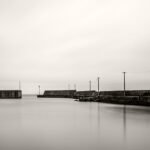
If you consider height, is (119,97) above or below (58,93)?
above

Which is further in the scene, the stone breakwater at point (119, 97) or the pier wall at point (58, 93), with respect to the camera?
the pier wall at point (58, 93)

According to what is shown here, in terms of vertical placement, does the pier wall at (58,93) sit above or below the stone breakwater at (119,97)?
below

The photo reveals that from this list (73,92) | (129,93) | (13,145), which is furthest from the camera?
(73,92)

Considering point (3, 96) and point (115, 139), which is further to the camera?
point (3, 96)

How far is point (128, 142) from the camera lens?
9.81 meters

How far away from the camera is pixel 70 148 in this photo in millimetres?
8766

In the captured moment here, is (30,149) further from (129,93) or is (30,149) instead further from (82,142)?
(129,93)

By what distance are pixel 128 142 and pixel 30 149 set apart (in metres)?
4.30

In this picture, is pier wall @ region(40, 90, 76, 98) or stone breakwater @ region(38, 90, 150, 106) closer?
stone breakwater @ region(38, 90, 150, 106)

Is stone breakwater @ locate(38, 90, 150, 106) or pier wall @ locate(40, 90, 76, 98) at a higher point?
stone breakwater @ locate(38, 90, 150, 106)

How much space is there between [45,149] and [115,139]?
3.57m

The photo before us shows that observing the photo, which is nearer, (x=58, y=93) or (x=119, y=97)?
(x=119, y=97)

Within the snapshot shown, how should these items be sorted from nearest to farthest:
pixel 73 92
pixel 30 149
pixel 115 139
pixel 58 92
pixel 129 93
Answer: pixel 30 149
pixel 115 139
pixel 129 93
pixel 73 92
pixel 58 92

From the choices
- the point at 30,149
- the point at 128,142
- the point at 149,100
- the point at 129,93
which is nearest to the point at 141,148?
the point at 128,142
